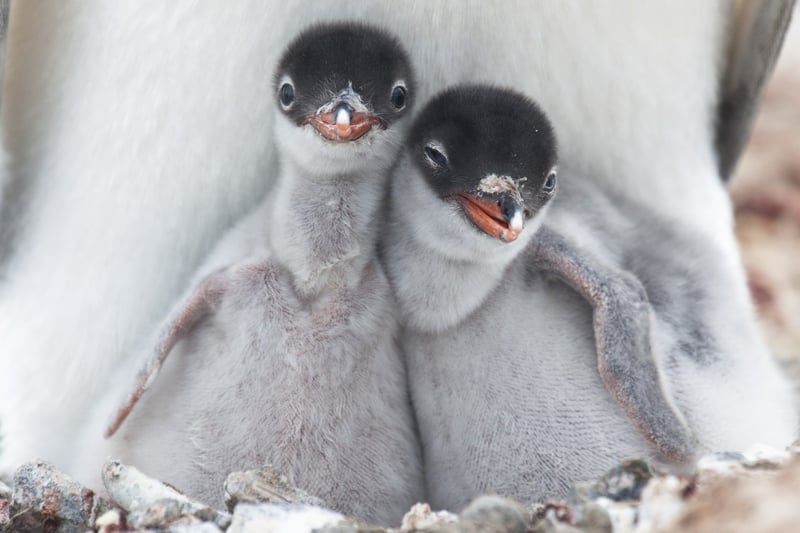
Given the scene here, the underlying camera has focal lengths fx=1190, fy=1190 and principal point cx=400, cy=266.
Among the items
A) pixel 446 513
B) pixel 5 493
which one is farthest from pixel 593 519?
pixel 5 493

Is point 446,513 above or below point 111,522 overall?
above

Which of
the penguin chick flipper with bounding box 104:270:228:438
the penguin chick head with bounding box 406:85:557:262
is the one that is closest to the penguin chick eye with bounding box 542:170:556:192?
the penguin chick head with bounding box 406:85:557:262

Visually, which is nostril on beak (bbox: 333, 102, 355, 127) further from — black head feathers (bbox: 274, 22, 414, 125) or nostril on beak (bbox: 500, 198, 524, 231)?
nostril on beak (bbox: 500, 198, 524, 231)

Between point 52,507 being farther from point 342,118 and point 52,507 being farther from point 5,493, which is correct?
point 342,118

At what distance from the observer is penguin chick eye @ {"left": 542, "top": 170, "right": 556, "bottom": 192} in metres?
1.67

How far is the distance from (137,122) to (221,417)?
0.49 metres

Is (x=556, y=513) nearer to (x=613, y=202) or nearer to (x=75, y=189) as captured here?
(x=613, y=202)

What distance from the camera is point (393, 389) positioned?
5.84 ft

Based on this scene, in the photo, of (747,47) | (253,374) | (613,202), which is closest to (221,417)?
(253,374)

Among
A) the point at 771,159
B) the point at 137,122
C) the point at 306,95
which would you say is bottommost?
the point at 771,159

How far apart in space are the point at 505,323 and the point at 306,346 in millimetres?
296

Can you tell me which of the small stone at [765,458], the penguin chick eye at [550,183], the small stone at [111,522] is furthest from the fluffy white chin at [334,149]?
the small stone at [765,458]

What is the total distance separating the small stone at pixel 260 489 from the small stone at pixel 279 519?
1 centimetres

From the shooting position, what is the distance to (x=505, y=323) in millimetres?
1762
